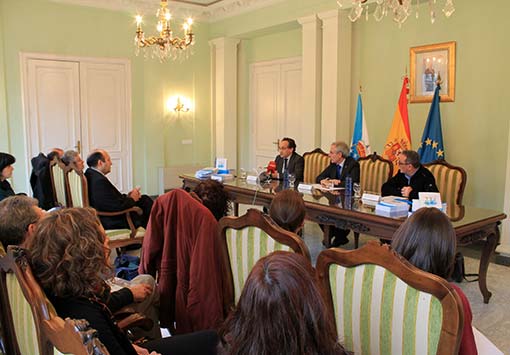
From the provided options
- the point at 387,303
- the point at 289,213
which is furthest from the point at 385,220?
A: the point at 387,303

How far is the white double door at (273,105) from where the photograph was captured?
7441 mm

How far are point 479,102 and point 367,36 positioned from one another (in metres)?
1.77

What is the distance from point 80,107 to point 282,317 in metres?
7.07

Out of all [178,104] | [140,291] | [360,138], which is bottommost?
[140,291]

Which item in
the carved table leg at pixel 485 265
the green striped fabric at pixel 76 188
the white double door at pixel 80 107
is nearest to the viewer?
the carved table leg at pixel 485 265

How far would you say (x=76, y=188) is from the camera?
407 centimetres

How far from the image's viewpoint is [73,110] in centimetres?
730

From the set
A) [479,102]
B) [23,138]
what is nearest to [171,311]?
[479,102]

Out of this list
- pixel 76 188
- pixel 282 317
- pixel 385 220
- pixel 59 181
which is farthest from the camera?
pixel 59 181

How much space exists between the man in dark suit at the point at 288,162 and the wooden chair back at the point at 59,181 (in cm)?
219

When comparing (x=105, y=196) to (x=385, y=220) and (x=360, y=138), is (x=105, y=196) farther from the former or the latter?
(x=360, y=138)

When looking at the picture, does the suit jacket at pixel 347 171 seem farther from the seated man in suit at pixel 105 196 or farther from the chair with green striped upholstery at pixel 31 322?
the chair with green striped upholstery at pixel 31 322

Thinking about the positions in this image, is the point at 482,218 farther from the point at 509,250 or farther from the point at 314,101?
the point at 314,101

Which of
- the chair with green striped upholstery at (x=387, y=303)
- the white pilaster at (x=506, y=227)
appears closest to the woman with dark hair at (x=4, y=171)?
the chair with green striped upholstery at (x=387, y=303)
